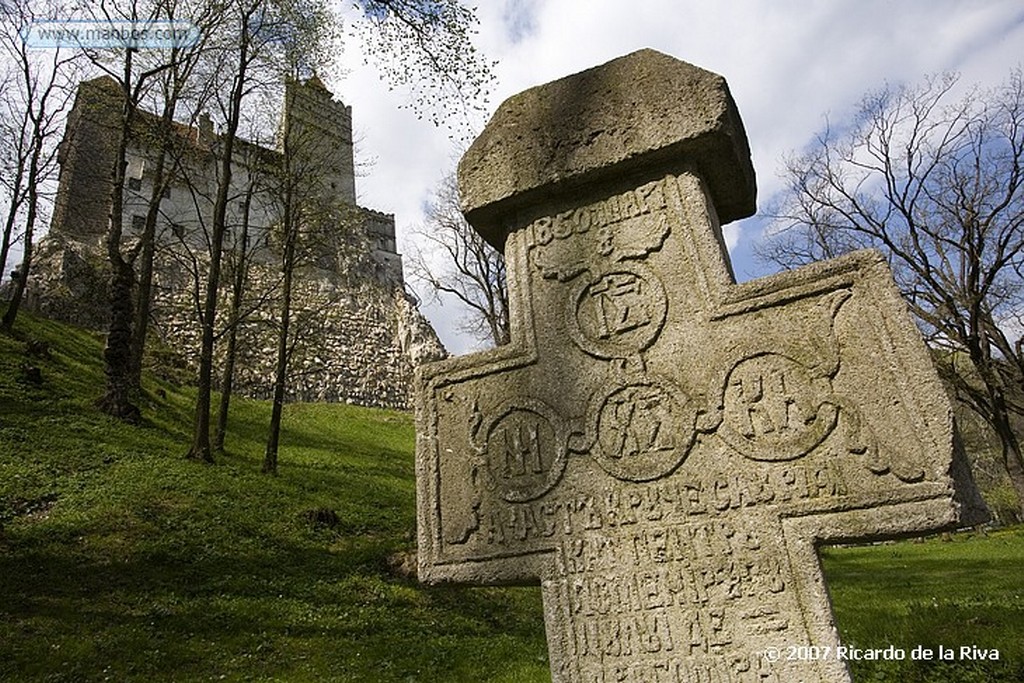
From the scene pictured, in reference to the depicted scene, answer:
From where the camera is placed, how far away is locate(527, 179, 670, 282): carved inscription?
279 centimetres

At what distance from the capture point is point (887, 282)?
7.43 feet

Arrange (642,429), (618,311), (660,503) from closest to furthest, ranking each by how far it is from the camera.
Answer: (660,503) < (642,429) < (618,311)

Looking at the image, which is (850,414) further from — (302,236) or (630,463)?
(302,236)

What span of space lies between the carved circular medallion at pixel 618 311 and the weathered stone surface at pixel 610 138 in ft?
1.66

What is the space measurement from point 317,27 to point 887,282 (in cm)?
1477

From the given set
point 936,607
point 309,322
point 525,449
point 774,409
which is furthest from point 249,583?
point 309,322

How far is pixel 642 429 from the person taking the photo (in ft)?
8.21

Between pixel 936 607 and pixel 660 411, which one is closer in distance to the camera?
pixel 660 411

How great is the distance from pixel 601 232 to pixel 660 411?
894 mm

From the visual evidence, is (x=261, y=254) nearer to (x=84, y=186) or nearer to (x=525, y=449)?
(x=84, y=186)

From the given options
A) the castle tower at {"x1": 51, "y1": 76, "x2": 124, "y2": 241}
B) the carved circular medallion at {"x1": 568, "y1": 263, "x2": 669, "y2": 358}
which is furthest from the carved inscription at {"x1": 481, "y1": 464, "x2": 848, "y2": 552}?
the castle tower at {"x1": 51, "y1": 76, "x2": 124, "y2": 241}

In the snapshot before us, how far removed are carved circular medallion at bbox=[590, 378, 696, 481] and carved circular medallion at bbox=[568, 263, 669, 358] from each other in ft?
0.64

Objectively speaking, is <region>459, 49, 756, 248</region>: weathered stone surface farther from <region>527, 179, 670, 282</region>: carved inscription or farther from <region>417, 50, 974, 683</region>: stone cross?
<region>527, 179, 670, 282</region>: carved inscription

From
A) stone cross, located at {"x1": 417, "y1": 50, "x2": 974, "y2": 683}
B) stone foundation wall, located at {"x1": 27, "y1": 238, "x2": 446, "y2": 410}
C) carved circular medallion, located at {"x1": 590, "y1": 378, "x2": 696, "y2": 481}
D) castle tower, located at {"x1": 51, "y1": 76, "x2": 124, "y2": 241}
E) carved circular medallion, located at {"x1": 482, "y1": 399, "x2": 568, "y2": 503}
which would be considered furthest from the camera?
castle tower, located at {"x1": 51, "y1": 76, "x2": 124, "y2": 241}
